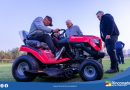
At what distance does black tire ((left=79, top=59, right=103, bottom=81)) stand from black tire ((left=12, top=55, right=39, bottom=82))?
760 mm

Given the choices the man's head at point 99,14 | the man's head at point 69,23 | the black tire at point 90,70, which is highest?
the man's head at point 99,14

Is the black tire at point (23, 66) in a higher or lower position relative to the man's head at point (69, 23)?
lower

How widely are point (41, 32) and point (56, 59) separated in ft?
1.70

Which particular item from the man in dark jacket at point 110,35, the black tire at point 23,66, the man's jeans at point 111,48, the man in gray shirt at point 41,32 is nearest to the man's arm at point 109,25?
the man in dark jacket at point 110,35

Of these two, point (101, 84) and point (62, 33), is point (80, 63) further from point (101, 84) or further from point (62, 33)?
point (101, 84)

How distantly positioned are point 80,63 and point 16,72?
1.03m

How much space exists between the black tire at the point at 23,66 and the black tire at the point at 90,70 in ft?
2.49

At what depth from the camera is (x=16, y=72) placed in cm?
555

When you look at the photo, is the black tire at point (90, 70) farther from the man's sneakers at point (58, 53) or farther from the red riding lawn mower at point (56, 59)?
the man's sneakers at point (58, 53)

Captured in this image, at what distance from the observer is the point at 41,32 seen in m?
5.65

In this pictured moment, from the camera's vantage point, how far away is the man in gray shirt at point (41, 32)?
18.1 ft

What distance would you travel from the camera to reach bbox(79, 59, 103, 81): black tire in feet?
16.5

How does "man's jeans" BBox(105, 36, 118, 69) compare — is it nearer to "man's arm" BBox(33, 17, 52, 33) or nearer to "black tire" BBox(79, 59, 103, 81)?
"black tire" BBox(79, 59, 103, 81)

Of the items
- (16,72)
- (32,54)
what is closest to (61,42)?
(32,54)
